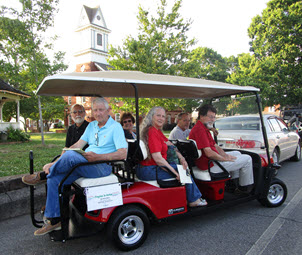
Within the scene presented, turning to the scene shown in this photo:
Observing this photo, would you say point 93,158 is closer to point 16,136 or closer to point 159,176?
point 159,176

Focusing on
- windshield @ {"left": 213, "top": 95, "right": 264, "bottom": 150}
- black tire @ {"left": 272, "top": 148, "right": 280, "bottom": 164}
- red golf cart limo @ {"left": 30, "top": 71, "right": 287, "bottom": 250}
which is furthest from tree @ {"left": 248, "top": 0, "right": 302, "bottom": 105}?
red golf cart limo @ {"left": 30, "top": 71, "right": 287, "bottom": 250}

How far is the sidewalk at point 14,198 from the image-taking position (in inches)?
155

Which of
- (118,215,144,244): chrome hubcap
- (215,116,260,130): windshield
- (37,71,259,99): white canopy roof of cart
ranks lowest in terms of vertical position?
(118,215,144,244): chrome hubcap

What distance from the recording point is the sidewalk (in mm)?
3941

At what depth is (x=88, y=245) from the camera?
2947 mm

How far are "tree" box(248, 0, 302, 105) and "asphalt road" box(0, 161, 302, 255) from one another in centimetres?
1553

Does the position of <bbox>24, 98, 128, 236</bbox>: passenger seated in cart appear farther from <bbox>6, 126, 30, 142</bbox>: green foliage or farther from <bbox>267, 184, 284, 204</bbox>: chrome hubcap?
<bbox>6, 126, 30, 142</bbox>: green foliage

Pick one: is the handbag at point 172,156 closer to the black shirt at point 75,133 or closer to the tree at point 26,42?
the black shirt at point 75,133

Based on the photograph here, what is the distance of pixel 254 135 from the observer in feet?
18.7

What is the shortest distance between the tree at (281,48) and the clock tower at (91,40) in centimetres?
2302

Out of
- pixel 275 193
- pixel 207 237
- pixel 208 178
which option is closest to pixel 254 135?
pixel 275 193

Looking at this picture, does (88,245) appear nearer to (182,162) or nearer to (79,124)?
(182,162)

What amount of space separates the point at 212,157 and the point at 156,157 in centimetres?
94

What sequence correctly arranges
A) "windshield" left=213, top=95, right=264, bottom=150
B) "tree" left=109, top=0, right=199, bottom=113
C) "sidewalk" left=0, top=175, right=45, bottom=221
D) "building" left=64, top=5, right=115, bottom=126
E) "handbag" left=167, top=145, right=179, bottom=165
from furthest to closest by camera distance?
"building" left=64, top=5, right=115, bottom=126 < "tree" left=109, top=0, right=199, bottom=113 < "windshield" left=213, top=95, right=264, bottom=150 < "sidewalk" left=0, top=175, right=45, bottom=221 < "handbag" left=167, top=145, right=179, bottom=165
